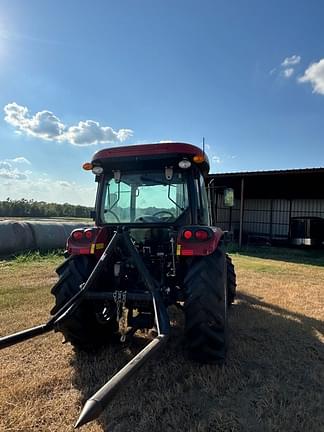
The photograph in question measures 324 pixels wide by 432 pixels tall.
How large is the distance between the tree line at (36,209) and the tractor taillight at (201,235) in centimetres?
3046

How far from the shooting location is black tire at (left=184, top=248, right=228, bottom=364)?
2.85 metres

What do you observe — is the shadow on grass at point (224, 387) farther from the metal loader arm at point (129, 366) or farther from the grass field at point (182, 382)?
the metal loader arm at point (129, 366)

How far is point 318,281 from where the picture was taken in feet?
24.2

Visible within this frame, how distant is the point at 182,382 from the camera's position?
2.82m

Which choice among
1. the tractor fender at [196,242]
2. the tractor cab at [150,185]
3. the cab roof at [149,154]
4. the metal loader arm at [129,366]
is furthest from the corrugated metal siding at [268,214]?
the metal loader arm at [129,366]

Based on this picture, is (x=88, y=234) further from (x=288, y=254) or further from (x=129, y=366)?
(x=288, y=254)

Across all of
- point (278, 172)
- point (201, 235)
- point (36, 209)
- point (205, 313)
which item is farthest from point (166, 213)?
point (36, 209)

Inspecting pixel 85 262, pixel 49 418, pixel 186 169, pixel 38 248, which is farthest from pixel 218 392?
pixel 38 248

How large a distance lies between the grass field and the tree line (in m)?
29.6

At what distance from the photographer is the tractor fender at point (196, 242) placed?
3.00 metres

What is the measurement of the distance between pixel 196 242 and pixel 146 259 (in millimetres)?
647

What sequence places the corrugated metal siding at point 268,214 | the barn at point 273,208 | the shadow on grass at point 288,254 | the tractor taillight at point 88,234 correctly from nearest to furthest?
the tractor taillight at point 88,234 → the shadow on grass at point 288,254 → the barn at point 273,208 → the corrugated metal siding at point 268,214

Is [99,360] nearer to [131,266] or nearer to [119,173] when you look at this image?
[131,266]

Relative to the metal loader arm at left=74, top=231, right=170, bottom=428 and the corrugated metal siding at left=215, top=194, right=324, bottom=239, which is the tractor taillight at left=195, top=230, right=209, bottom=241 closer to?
the metal loader arm at left=74, top=231, right=170, bottom=428
